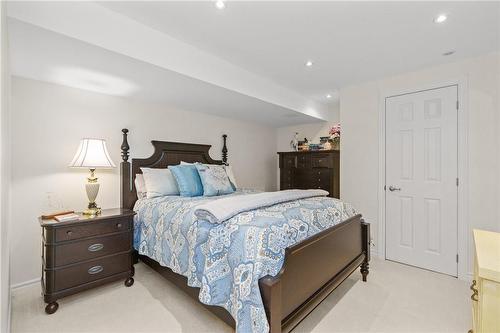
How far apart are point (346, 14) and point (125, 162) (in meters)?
2.70

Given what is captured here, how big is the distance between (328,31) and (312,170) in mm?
2364

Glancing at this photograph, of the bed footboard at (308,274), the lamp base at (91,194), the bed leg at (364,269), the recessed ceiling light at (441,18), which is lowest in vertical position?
the bed leg at (364,269)

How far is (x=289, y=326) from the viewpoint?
1507 millimetres

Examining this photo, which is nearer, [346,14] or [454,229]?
[346,14]

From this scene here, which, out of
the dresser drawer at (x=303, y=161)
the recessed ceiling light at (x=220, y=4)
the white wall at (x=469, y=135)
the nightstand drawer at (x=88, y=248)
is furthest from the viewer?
the dresser drawer at (x=303, y=161)

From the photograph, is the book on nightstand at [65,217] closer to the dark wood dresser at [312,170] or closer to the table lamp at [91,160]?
the table lamp at [91,160]

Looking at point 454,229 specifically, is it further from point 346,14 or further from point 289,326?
point 346,14

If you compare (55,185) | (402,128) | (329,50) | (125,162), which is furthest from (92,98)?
(402,128)

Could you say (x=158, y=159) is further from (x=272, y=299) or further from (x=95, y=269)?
(x=272, y=299)

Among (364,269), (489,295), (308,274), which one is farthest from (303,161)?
(489,295)

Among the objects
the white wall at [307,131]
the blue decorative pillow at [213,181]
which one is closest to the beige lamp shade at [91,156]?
the blue decorative pillow at [213,181]

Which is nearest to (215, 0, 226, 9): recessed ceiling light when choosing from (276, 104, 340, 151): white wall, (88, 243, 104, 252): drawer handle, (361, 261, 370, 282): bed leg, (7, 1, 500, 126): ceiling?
(7, 1, 500, 126): ceiling

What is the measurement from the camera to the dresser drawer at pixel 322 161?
3895mm

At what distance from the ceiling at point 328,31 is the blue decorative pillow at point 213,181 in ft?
4.31
